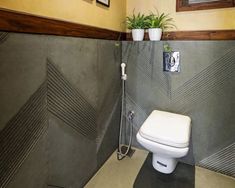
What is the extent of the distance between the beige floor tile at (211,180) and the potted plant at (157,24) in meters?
1.32

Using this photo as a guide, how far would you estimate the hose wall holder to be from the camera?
1.73 m

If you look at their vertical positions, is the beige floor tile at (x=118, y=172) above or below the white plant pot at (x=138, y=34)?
below

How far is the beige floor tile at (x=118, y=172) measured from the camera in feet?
5.21

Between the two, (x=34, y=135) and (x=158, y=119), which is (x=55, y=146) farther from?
(x=158, y=119)

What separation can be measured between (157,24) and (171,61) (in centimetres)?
38

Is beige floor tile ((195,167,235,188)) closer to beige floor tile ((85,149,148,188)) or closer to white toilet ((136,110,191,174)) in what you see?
white toilet ((136,110,191,174))

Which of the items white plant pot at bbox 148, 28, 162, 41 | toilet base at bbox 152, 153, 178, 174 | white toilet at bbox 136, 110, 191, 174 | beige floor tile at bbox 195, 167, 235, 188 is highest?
white plant pot at bbox 148, 28, 162, 41

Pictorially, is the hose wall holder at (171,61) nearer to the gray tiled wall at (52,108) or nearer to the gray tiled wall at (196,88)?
the gray tiled wall at (196,88)

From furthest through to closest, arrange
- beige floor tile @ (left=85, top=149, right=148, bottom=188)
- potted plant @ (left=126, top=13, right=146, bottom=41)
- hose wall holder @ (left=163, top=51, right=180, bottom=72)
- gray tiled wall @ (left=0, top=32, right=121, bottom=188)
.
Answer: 1. potted plant @ (left=126, top=13, right=146, bottom=41)
2. hose wall holder @ (left=163, top=51, right=180, bottom=72)
3. beige floor tile @ (left=85, top=149, right=148, bottom=188)
4. gray tiled wall @ (left=0, top=32, right=121, bottom=188)

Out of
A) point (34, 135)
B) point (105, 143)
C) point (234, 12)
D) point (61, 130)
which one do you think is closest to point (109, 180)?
point (105, 143)

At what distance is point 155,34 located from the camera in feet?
5.82

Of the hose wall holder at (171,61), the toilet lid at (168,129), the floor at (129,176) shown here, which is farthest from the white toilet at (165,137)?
the hose wall holder at (171,61)

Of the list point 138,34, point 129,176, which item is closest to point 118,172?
point 129,176

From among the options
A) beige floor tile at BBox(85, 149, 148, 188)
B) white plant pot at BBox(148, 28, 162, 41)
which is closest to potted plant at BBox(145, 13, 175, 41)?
white plant pot at BBox(148, 28, 162, 41)
